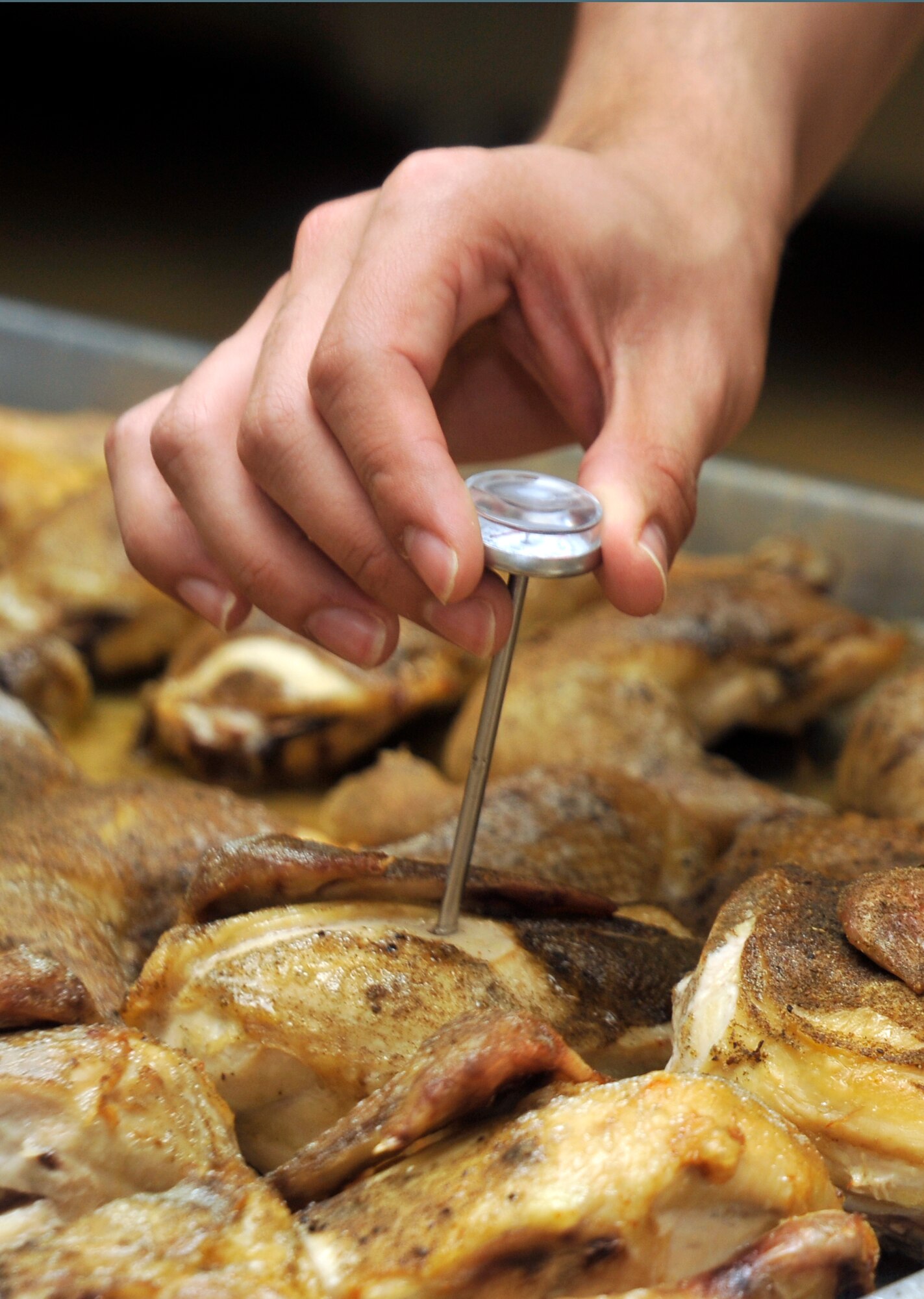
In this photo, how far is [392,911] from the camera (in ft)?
3.21

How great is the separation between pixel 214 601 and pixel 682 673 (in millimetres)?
736

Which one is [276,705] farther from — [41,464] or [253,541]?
[41,464]

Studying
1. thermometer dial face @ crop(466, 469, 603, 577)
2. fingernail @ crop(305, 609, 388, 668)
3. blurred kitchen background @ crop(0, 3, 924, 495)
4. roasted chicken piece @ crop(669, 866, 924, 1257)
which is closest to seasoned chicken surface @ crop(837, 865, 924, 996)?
roasted chicken piece @ crop(669, 866, 924, 1257)

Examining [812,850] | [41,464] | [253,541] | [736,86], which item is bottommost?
[41,464]

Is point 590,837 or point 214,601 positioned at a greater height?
point 214,601

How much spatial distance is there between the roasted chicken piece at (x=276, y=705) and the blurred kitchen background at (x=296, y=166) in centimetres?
135

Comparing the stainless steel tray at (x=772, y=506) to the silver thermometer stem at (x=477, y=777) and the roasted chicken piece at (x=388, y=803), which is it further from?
the silver thermometer stem at (x=477, y=777)

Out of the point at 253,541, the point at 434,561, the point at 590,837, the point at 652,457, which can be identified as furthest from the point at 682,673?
the point at 434,561

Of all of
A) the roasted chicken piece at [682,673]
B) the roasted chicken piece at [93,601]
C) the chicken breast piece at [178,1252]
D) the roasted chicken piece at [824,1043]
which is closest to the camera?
the chicken breast piece at [178,1252]

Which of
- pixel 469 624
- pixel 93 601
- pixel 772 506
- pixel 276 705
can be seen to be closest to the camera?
pixel 469 624

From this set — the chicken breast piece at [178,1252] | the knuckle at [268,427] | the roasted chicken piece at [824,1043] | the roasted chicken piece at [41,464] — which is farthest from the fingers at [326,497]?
the roasted chicken piece at [41,464]

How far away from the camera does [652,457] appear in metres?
1.05

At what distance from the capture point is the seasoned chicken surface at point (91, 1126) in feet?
2.36

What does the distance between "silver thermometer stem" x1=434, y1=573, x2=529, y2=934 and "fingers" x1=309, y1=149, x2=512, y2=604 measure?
0.09 meters
